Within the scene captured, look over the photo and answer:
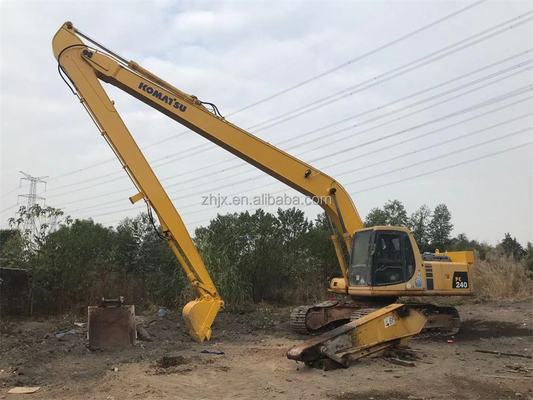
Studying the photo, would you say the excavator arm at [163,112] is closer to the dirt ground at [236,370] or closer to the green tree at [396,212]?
the dirt ground at [236,370]

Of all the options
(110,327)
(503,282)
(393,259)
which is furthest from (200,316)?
(503,282)

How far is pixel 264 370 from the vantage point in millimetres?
Result: 7488

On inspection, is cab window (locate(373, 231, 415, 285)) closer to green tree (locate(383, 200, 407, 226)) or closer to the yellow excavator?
the yellow excavator

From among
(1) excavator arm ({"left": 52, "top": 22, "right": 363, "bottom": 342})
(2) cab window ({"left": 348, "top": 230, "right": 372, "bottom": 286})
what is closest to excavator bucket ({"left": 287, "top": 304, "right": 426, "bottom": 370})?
(2) cab window ({"left": 348, "top": 230, "right": 372, "bottom": 286})

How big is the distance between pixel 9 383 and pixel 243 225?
12212 millimetres

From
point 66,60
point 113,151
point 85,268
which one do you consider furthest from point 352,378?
point 85,268

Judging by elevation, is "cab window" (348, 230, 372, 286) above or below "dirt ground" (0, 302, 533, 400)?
above

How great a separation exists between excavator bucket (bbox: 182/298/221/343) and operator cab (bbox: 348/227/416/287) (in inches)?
119

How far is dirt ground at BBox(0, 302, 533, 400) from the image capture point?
6.22 m

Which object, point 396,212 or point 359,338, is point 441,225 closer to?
point 396,212

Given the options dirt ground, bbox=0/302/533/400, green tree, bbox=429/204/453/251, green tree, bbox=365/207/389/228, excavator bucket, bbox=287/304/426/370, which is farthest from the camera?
green tree, bbox=429/204/453/251

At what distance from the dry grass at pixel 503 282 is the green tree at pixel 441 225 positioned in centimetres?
1736

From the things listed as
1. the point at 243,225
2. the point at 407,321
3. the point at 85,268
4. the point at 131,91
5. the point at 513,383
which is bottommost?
the point at 513,383

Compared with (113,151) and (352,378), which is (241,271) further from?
(352,378)
